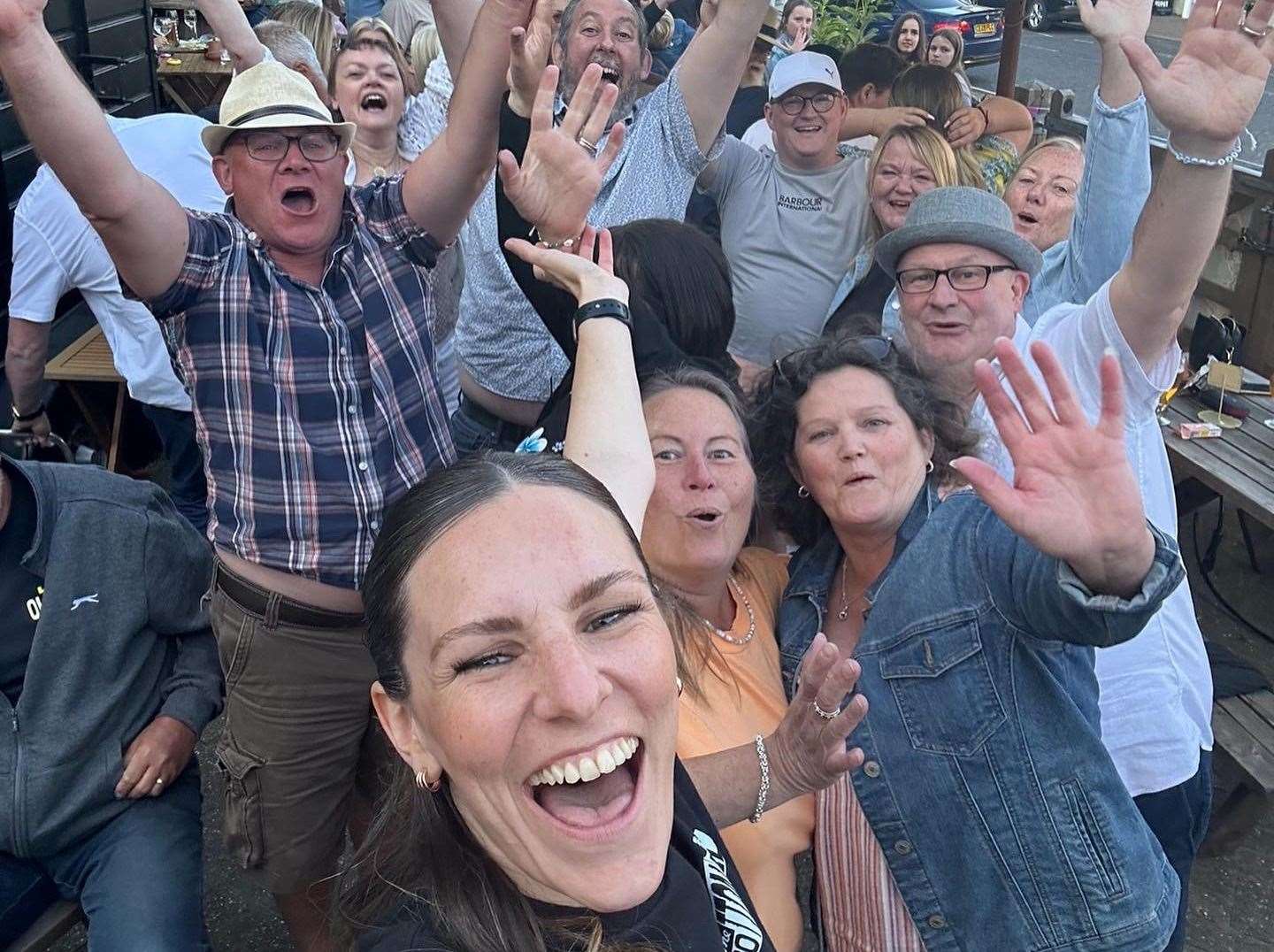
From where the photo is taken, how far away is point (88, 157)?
6.18 ft

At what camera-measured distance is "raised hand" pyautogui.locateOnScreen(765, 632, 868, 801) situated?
1.61 meters

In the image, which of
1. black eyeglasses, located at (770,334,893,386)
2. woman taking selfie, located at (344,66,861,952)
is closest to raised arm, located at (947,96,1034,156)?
black eyeglasses, located at (770,334,893,386)

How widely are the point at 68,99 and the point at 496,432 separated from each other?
1.50 metres

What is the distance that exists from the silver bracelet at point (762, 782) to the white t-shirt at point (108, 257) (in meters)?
2.61

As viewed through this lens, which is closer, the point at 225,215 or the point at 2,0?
the point at 2,0

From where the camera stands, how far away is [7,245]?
4.96 metres

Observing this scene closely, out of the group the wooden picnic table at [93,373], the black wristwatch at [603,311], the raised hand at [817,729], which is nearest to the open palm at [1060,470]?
the raised hand at [817,729]

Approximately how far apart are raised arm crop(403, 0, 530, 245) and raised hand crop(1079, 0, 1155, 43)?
4.23ft

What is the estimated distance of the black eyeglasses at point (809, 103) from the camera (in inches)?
156

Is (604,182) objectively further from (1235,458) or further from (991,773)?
(1235,458)

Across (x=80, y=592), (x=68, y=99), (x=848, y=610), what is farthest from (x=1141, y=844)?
(x=68, y=99)

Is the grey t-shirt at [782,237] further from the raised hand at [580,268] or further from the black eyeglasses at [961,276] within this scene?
the raised hand at [580,268]

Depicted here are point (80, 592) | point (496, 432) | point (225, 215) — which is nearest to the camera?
point (80, 592)

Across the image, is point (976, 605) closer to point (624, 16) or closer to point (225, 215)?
point (225, 215)
